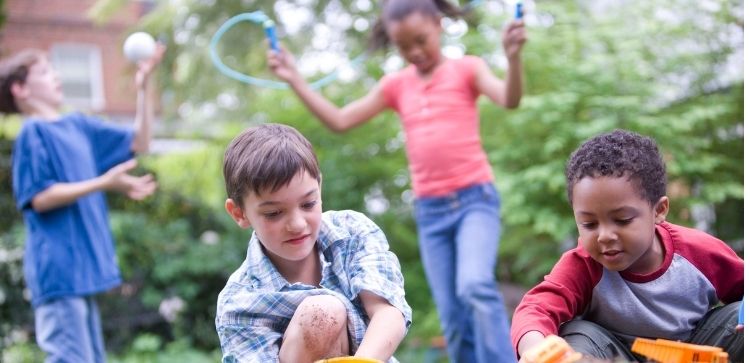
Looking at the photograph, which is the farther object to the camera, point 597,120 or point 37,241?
point 597,120

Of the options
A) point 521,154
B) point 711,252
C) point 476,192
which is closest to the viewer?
point 711,252

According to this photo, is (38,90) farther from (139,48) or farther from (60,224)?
(60,224)

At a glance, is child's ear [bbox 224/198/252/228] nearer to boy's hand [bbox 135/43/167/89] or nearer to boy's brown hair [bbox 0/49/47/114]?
boy's hand [bbox 135/43/167/89]

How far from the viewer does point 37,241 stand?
3354 millimetres

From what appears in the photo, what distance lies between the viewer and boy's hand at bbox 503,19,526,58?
3074 mm

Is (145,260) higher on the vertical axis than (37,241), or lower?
lower

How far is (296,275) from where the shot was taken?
2.13 meters

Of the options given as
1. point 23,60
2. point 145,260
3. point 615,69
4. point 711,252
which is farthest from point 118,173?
point 615,69

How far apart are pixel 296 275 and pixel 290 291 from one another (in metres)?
0.11

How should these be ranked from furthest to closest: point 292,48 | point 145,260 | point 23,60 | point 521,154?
point 292,48 < point 145,260 < point 521,154 < point 23,60

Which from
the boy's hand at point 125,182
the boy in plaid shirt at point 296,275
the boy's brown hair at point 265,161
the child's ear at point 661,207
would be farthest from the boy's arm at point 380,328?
the boy's hand at point 125,182

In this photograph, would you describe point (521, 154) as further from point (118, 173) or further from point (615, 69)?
point (118, 173)

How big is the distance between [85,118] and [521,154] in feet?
8.75

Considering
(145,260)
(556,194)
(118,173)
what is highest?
(118,173)
